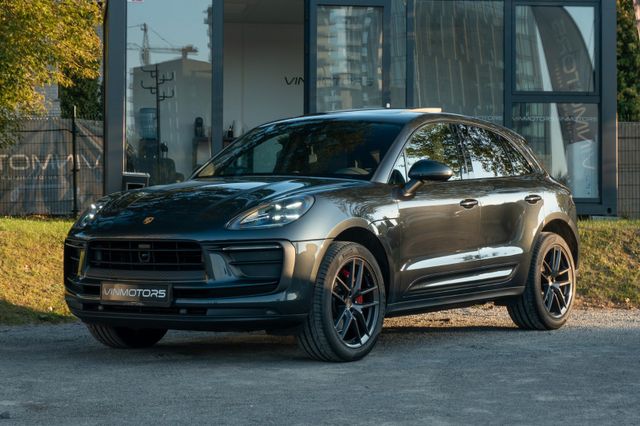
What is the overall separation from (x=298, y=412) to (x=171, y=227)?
6.22 feet

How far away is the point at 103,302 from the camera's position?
7.88m

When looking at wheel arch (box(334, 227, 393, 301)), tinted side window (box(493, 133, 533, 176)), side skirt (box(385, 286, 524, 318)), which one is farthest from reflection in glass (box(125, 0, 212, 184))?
wheel arch (box(334, 227, 393, 301))

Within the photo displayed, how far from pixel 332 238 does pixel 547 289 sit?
9.16 ft

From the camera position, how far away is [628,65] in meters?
37.2

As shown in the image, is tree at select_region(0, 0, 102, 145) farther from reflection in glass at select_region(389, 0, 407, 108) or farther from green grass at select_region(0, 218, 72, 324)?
reflection in glass at select_region(389, 0, 407, 108)

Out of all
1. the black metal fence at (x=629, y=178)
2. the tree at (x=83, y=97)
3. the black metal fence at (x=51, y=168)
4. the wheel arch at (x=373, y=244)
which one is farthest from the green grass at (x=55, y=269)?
the tree at (x=83, y=97)

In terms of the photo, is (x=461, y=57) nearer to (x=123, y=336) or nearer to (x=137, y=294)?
(x=123, y=336)

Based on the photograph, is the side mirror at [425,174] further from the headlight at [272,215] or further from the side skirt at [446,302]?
the headlight at [272,215]

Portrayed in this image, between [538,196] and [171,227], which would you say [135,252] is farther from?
[538,196]

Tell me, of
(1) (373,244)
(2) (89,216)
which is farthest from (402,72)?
(2) (89,216)

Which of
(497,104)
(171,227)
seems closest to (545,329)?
(171,227)

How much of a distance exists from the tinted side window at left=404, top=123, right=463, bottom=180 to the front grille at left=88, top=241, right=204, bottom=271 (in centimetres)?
190

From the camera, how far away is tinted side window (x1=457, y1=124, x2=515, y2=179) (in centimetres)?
948

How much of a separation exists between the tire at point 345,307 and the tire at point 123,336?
1.53 meters
